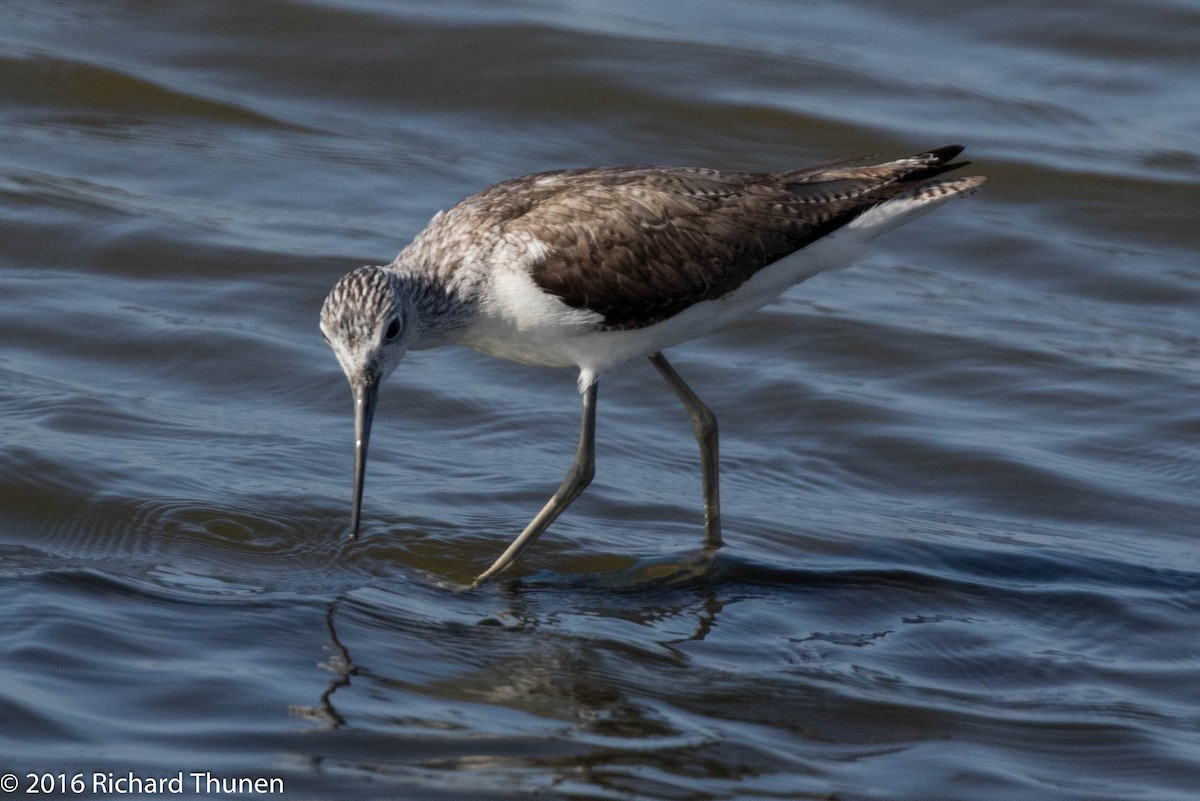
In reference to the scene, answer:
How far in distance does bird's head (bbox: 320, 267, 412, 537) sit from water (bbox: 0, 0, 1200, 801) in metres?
0.80

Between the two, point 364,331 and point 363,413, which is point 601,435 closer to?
point 363,413

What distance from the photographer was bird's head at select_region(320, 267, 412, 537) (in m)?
7.52

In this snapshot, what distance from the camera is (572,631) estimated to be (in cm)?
736

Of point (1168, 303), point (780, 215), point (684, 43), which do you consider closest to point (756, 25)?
point (684, 43)

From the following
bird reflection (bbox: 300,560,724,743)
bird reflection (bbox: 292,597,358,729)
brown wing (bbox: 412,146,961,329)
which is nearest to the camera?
bird reflection (bbox: 292,597,358,729)

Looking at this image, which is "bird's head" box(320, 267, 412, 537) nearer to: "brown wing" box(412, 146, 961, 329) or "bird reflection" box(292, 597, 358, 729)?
"brown wing" box(412, 146, 961, 329)

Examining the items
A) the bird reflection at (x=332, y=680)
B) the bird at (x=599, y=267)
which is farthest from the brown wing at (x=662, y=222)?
the bird reflection at (x=332, y=680)

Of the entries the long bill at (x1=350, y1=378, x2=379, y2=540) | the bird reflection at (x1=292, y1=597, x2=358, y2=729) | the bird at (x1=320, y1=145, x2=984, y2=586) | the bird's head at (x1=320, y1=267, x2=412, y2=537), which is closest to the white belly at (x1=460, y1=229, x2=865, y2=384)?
the bird at (x1=320, y1=145, x2=984, y2=586)

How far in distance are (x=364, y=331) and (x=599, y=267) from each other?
125cm

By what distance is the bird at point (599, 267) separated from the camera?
25.7 feet

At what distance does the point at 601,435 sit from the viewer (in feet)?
33.4

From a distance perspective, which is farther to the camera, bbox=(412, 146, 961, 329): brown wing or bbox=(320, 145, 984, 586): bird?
bbox=(412, 146, 961, 329): brown wing

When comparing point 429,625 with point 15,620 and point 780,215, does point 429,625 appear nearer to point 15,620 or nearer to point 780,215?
point 15,620

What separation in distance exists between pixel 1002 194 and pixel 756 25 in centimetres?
377
